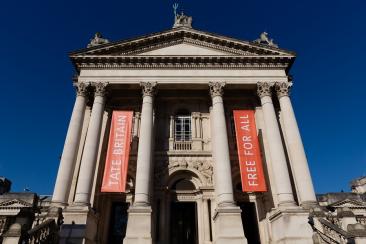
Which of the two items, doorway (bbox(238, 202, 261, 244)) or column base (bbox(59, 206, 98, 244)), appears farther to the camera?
doorway (bbox(238, 202, 261, 244))

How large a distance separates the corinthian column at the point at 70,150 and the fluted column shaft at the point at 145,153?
3.41 meters

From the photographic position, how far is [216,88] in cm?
1750

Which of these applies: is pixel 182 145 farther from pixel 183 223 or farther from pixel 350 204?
pixel 350 204

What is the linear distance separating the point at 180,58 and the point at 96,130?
6.60 metres

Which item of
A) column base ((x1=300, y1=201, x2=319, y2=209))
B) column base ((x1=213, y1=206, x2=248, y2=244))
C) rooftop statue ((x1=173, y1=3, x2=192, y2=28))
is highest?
rooftop statue ((x1=173, y1=3, x2=192, y2=28))

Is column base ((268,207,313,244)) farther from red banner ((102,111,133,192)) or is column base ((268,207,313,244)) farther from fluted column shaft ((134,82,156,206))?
red banner ((102,111,133,192))

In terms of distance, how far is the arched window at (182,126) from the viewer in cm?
1860

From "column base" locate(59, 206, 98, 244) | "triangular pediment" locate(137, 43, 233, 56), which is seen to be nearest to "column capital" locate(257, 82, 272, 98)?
"triangular pediment" locate(137, 43, 233, 56)

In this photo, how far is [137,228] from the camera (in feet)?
43.1

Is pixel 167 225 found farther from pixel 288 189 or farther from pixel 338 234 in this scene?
pixel 338 234

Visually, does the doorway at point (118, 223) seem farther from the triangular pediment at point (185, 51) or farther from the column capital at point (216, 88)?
the triangular pediment at point (185, 51)

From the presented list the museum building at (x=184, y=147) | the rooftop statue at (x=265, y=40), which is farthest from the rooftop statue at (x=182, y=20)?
the rooftop statue at (x=265, y=40)

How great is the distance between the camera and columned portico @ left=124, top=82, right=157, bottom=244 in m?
13.0

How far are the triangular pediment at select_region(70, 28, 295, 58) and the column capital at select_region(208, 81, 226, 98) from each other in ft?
6.71
